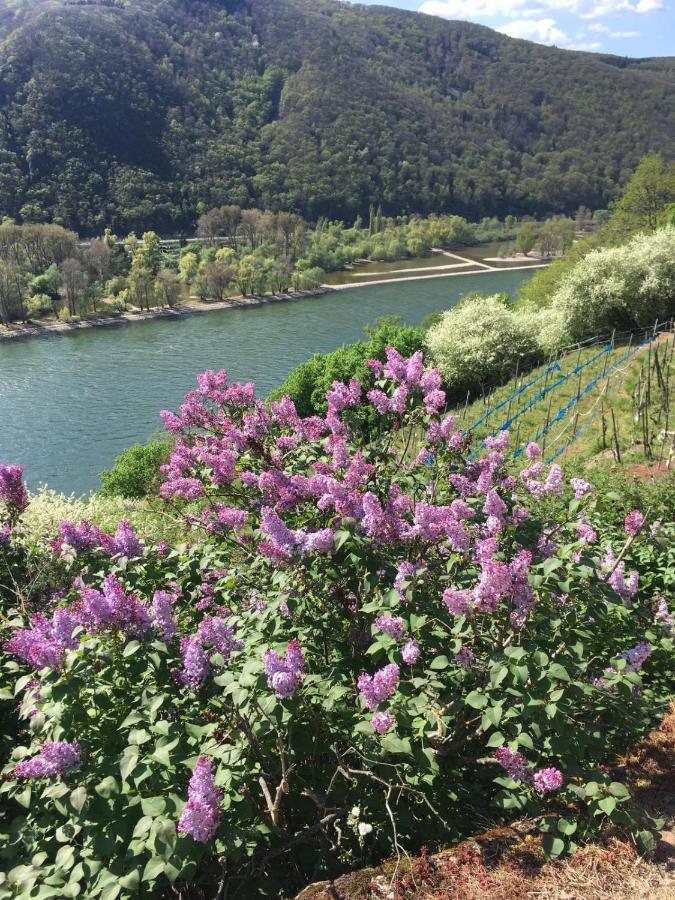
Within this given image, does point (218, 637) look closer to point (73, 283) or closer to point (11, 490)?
point (11, 490)

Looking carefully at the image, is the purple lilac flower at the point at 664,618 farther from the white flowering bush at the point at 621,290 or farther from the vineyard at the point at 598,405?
the white flowering bush at the point at 621,290

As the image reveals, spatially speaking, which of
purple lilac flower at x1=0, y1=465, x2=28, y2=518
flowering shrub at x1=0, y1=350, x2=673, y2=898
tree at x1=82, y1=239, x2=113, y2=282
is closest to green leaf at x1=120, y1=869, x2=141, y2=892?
flowering shrub at x1=0, y1=350, x2=673, y2=898

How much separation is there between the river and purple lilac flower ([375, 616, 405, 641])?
25.2 meters

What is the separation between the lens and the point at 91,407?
125ft

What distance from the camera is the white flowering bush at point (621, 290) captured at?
21922 mm

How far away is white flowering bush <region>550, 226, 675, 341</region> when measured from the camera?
21.9m

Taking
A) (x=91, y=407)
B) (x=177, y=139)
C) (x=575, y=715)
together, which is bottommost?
(x=91, y=407)

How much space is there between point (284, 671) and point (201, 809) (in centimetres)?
53

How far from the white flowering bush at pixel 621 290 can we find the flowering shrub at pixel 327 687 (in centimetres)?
2125

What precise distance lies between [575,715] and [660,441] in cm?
864

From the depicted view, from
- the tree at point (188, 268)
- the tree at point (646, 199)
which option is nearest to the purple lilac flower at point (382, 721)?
the tree at point (646, 199)

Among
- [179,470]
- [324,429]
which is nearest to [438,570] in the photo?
[324,429]

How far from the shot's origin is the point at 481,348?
2552 centimetres

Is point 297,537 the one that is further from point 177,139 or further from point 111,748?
point 177,139
